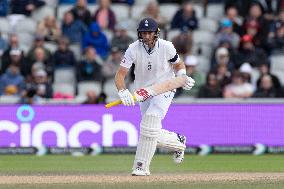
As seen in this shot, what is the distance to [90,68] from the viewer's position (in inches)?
805

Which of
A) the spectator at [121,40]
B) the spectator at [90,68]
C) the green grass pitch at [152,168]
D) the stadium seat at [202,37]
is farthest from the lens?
the stadium seat at [202,37]

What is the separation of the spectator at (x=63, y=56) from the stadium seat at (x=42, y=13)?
5.33 feet

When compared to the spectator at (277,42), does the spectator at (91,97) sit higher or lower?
lower

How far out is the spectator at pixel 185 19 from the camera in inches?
834

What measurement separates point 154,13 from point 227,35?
1628mm

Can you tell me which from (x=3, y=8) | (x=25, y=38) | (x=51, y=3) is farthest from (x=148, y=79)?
(x=3, y=8)

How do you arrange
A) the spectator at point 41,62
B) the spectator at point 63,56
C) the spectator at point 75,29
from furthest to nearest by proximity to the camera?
the spectator at point 75,29
the spectator at point 63,56
the spectator at point 41,62

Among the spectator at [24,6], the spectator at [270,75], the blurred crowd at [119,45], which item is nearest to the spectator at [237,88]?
the blurred crowd at [119,45]

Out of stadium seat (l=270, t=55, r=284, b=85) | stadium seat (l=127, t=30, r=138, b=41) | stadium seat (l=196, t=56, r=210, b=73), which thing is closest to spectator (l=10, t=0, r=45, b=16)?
stadium seat (l=127, t=30, r=138, b=41)

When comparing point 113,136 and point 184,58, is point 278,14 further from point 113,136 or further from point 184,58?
point 113,136

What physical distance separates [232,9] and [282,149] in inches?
157

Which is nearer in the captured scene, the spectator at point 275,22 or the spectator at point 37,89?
the spectator at point 37,89

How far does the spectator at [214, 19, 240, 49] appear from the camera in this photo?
2072 centimetres

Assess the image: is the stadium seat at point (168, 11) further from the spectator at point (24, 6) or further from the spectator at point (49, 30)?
the spectator at point (24, 6)
